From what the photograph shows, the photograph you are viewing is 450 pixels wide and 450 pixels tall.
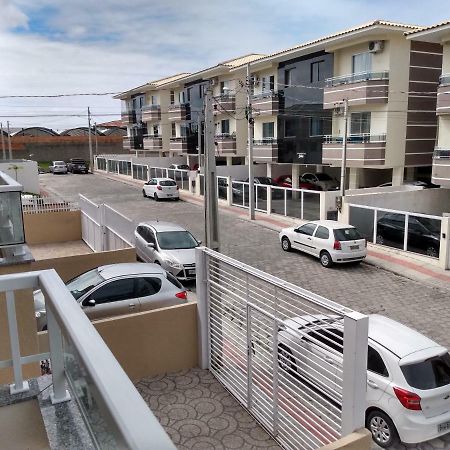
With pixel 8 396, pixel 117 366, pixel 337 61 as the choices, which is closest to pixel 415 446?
pixel 8 396

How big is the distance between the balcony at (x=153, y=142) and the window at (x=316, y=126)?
26938mm

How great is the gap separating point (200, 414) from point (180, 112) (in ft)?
151

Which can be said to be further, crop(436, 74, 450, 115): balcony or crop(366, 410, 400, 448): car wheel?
crop(436, 74, 450, 115): balcony

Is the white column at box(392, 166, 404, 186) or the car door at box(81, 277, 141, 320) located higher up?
the white column at box(392, 166, 404, 186)

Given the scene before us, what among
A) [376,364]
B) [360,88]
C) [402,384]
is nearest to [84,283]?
[376,364]

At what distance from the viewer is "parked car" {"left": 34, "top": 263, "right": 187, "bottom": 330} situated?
30.1 feet

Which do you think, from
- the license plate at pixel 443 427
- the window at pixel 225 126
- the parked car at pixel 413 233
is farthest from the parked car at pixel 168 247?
the window at pixel 225 126

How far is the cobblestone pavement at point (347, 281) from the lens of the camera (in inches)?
467

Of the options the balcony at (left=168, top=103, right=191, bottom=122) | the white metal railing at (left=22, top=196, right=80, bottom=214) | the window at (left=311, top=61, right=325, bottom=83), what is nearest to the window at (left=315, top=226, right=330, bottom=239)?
the white metal railing at (left=22, top=196, right=80, bottom=214)

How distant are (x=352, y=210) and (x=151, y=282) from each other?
1200 centimetres

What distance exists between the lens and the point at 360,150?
27.7 metres

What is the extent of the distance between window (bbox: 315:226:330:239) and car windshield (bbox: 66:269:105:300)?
908 cm

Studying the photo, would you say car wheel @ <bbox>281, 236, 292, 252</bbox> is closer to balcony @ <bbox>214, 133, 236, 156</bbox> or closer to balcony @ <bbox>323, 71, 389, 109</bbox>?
balcony @ <bbox>323, 71, 389, 109</bbox>

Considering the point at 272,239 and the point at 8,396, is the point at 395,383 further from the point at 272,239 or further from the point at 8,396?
the point at 272,239
